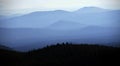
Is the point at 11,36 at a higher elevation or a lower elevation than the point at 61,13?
lower

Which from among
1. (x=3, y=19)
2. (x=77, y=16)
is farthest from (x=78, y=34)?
(x=3, y=19)

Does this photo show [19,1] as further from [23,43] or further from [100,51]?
[100,51]

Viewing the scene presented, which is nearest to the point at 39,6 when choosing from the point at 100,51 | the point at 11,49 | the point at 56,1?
the point at 56,1

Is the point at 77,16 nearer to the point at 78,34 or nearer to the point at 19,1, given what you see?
the point at 78,34

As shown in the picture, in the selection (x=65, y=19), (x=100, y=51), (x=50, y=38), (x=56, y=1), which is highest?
(x=56, y=1)

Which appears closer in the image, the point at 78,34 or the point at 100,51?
the point at 100,51

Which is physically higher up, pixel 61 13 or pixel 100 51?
pixel 61 13
